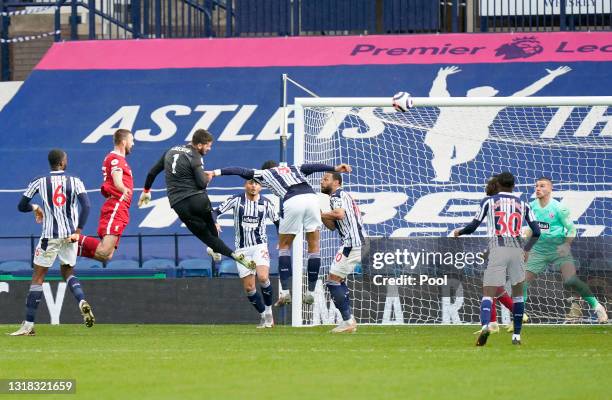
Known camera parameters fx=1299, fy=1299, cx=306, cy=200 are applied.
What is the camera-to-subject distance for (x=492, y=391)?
27.3ft

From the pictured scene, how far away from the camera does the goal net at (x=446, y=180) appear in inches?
682

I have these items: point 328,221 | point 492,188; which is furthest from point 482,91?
point 492,188

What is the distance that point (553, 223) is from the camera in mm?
16625

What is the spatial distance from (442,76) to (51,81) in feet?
24.9

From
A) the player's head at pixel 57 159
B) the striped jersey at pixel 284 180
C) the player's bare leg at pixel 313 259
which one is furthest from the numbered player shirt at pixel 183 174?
the player's bare leg at pixel 313 259

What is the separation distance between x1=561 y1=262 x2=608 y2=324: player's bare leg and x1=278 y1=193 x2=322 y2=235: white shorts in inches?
134

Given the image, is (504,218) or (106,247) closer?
(504,218)

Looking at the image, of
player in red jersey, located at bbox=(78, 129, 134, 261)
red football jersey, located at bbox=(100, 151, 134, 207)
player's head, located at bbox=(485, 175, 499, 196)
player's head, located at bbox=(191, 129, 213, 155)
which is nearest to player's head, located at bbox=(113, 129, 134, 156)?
player in red jersey, located at bbox=(78, 129, 134, 261)

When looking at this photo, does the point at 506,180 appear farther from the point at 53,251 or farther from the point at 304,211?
the point at 53,251

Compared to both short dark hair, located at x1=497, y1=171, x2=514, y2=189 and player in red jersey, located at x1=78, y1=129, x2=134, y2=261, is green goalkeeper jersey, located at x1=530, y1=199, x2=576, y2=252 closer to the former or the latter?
short dark hair, located at x1=497, y1=171, x2=514, y2=189

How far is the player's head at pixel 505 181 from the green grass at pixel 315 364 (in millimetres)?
1537

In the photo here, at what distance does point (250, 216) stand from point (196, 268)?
3627mm

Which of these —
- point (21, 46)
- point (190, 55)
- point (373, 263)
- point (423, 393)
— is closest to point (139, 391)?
point (423, 393)

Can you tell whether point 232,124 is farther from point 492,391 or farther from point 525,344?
point 492,391
